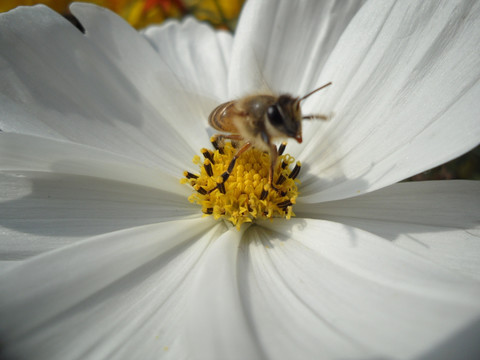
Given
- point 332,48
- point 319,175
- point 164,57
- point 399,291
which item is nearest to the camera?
point 399,291

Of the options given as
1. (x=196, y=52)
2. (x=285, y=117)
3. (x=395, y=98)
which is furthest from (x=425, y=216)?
(x=196, y=52)

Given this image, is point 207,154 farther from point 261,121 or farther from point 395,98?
point 395,98

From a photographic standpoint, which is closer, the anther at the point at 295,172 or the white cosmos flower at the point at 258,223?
the white cosmos flower at the point at 258,223

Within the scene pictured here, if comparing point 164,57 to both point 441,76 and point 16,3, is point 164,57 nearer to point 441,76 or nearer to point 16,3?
point 16,3

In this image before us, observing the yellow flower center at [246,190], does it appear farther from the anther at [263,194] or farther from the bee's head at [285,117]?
the bee's head at [285,117]

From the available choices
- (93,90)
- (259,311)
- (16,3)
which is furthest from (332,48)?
(16,3)

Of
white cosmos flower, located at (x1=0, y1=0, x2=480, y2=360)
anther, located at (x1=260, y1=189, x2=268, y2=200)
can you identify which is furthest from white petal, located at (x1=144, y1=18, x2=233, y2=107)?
anther, located at (x1=260, y1=189, x2=268, y2=200)

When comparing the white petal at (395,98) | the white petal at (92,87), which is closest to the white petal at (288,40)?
the white petal at (395,98)
